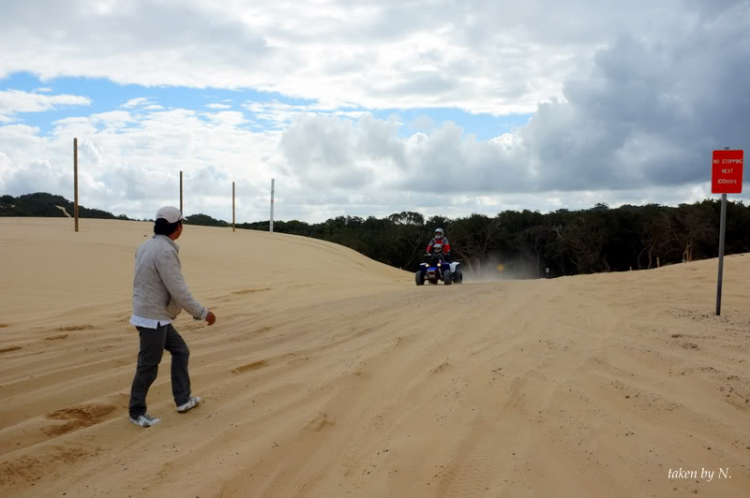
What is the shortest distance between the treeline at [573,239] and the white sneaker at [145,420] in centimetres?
3458

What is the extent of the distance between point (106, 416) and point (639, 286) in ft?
30.1

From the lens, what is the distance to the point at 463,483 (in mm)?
3854

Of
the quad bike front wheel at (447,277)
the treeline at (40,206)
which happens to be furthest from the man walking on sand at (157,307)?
the treeline at (40,206)

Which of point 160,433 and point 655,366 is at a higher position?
point 655,366

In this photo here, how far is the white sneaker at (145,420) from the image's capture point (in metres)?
5.07

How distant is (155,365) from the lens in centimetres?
524

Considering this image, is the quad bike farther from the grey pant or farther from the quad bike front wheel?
the grey pant

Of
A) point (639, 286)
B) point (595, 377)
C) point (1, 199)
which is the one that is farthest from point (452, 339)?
point (1, 199)

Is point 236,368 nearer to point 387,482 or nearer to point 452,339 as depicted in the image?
point 452,339

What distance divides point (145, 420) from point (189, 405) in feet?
1.36

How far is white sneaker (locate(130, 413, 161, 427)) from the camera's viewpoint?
16.6 ft

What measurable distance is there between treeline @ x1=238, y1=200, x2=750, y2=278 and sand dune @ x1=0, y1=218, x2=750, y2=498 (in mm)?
30509

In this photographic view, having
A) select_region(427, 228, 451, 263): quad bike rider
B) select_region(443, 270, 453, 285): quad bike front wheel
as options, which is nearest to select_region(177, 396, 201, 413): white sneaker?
select_region(443, 270, 453, 285): quad bike front wheel

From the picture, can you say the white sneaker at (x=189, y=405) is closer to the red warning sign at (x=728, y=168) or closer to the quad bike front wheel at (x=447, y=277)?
the red warning sign at (x=728, y=168)
